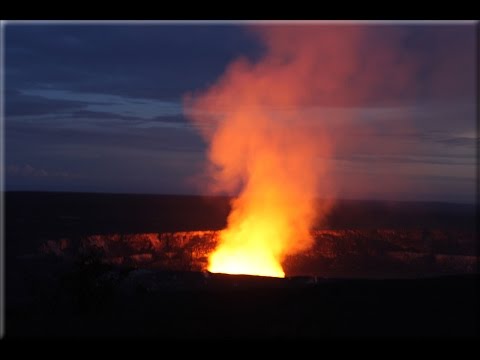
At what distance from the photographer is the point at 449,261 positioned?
17953 millimetres

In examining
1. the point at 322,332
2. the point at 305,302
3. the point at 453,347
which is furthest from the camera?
the point at 305,302

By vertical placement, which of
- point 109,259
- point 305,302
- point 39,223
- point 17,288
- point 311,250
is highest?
point 39,223

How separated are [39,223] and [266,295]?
1864 cm

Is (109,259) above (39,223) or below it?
below

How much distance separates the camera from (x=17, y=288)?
11.6 metres

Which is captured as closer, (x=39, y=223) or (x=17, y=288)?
(x=17, y=288)

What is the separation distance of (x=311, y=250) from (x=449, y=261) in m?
4.27

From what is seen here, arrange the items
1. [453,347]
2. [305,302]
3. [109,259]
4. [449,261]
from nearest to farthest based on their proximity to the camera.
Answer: [453,347] < [305,302] < [109,259] < [449,261]
